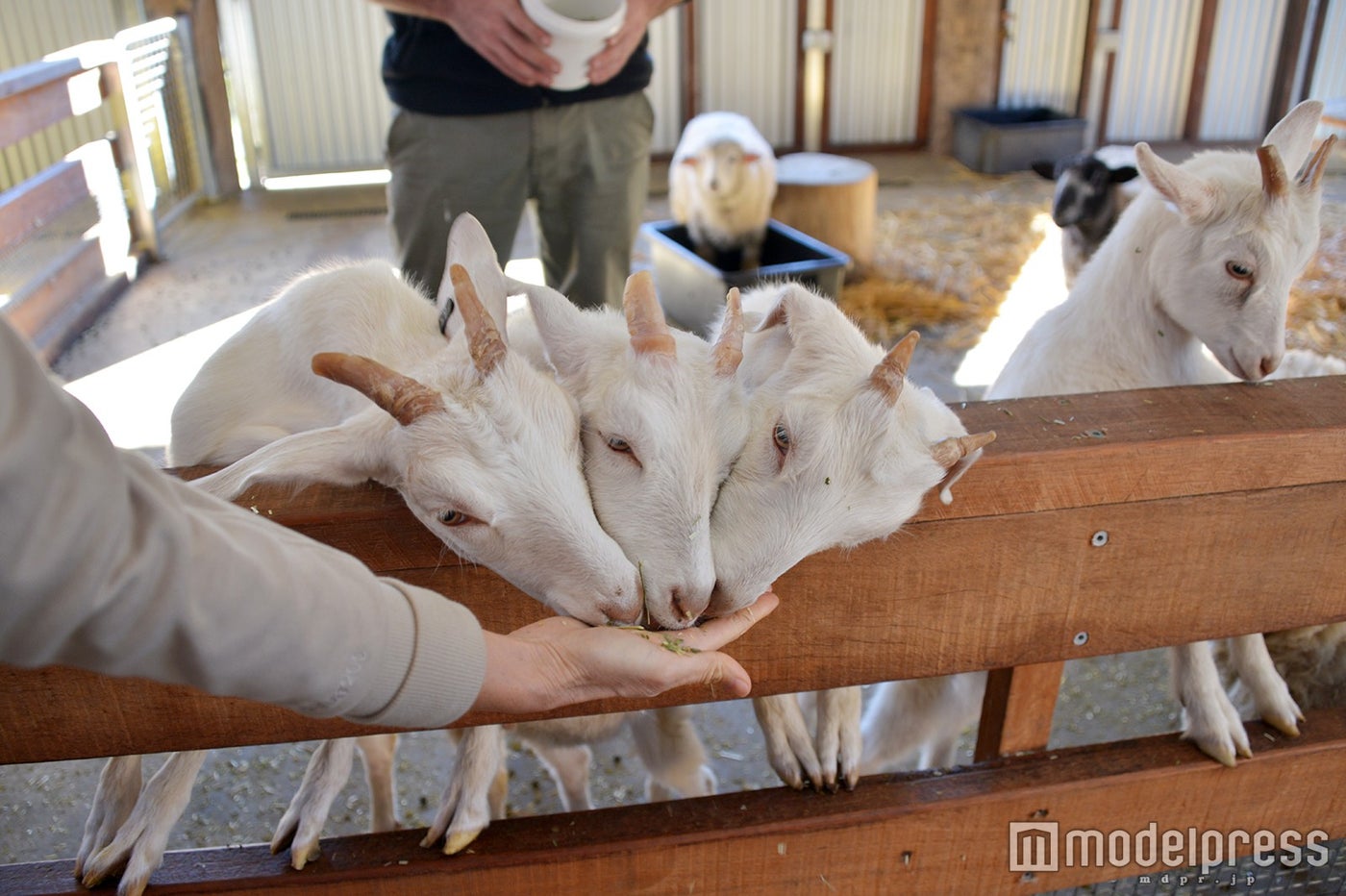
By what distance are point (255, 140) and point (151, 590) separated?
1015 cm

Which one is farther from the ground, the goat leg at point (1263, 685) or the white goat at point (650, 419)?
the white goat at point (650, 419)

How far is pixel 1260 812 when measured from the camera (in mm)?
1852

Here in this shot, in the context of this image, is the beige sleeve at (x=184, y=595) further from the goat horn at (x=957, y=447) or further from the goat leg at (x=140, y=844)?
the goat leg at (x=140, y=844)

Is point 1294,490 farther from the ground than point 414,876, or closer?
farther from the ground

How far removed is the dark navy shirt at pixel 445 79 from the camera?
2719 mm

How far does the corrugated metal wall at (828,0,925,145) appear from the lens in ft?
34.4

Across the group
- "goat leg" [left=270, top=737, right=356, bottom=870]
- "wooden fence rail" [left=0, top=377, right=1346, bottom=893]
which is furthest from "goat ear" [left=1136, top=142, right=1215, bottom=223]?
"goat leg" [left=270, top=737, right=356, bottom=870]

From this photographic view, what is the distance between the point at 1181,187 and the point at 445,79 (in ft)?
6.03

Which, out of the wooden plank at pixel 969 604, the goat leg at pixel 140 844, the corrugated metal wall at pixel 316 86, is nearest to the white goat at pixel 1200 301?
the wooden plank at pixel 969 604

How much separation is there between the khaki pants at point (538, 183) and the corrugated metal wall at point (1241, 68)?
1006 centimetres

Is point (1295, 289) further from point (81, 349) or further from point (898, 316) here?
point (81, 349)

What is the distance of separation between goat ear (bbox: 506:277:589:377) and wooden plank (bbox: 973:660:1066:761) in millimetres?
1003

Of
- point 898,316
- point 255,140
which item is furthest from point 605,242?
point 255,140

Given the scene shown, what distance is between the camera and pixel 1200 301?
1972 mm
